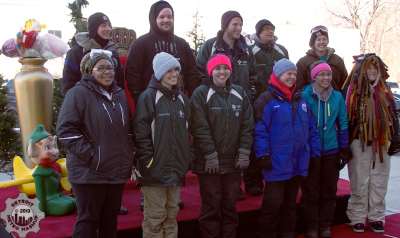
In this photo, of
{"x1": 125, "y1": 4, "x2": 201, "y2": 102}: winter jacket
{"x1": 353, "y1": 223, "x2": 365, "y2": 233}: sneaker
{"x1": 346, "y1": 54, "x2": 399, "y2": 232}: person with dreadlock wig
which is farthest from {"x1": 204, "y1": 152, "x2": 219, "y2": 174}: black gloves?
{"x1": 353, "y1": 223, "x2": 365, "y2": 233}: sneaker

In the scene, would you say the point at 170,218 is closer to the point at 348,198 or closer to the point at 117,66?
the point at 117,66

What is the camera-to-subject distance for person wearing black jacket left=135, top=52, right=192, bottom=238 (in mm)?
3898

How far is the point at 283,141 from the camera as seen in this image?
4445 millimetres

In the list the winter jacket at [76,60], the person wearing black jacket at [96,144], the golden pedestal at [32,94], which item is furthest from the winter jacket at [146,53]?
the golden pedestal at [32,94]

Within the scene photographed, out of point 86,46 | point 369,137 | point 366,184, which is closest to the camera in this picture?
point 86,46

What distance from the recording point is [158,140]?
154 inches

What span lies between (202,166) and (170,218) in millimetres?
533

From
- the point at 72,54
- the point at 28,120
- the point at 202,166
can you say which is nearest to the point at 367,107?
the point at 202,166

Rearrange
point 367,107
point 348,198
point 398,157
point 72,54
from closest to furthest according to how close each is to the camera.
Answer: point 72,54
point 367,107
point 348,198
point 398,157

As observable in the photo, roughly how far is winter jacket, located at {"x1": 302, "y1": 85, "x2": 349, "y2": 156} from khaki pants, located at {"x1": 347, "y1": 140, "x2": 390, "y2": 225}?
37 centimetres

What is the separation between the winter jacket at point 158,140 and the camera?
3881mm

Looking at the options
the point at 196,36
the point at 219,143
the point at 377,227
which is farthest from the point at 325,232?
the point at 196,36

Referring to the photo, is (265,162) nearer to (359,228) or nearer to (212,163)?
(212,163)

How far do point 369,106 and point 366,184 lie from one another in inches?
33.5
